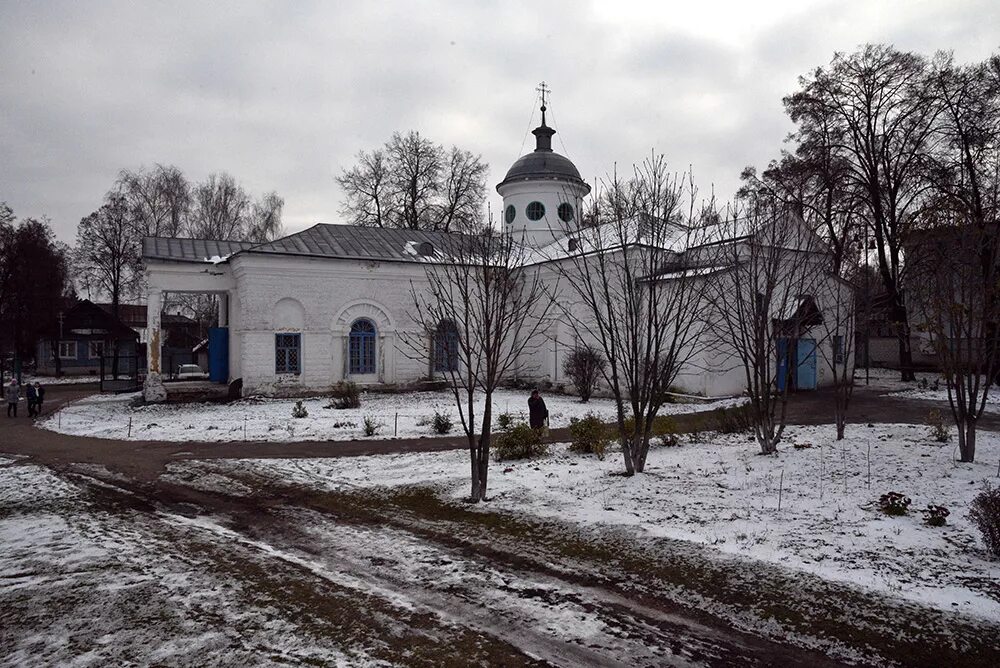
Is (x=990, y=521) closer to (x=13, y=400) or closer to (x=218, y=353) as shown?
(x=13, y=400)

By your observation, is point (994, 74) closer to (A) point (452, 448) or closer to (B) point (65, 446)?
(A) point (452, 448)

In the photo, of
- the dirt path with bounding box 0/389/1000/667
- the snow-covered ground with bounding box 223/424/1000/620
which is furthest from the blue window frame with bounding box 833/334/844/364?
the dirt path with bounding box 0/389/1000/667

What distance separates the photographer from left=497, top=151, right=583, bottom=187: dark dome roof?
2941 cm

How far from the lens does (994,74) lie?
74.3 feet

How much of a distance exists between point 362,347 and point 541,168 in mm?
11868

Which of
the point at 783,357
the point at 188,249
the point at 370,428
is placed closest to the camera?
the point at 783,357

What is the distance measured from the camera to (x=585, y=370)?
20.9 m

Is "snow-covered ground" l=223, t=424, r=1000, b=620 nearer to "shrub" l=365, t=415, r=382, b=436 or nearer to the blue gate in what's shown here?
the blue gate

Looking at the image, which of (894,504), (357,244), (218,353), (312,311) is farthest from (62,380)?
(894,504)

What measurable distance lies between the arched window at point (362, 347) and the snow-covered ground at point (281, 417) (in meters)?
1.55

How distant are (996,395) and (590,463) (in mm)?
15715

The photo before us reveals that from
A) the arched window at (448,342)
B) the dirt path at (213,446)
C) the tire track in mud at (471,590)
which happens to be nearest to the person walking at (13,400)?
the dirt path at (213,446)

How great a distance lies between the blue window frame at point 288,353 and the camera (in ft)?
73.5

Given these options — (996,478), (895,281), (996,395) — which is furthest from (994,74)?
(996,478)
